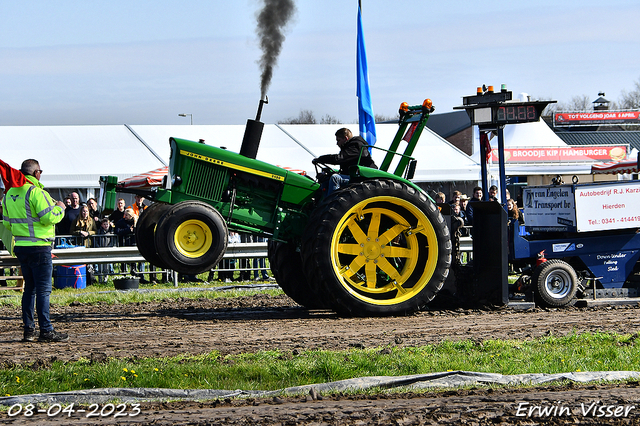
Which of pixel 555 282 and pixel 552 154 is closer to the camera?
pixel 555 282

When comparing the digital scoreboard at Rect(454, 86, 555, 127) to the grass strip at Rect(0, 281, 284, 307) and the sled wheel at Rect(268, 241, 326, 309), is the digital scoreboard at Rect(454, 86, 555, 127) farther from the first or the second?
A: the grass strip at Rect(0, 281, 284, 307)

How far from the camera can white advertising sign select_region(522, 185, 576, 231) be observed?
1057 cm

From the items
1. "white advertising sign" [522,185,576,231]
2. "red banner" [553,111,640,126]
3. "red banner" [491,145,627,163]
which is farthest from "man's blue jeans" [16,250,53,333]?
"red banner" [553,111,640,126]

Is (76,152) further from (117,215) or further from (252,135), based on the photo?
(252,135)

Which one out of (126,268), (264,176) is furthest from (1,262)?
(264,176)

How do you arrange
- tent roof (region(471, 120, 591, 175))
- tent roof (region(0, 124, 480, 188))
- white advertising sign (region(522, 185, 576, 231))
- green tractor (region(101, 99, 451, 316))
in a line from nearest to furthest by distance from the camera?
green tractor (region(101, 99, 451, 316)), white advertising sign (region(522, 185, 576, 231)), tent roof (region(0, 124, 480, 188)), tent roof (region(471, 120, 591, 175))

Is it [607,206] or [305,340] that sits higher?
[607,206]

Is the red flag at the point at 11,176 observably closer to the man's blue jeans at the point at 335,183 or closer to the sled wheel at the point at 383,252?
the sled wheel at the point at 383,252

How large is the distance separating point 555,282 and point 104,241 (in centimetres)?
898

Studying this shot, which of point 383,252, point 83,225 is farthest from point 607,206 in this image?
point 83,225

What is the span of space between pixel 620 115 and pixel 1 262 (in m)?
44.7

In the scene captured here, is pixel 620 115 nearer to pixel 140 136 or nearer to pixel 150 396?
pixel 140 136

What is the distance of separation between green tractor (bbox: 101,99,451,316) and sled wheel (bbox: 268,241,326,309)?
0.45 metres

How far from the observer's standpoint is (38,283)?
7.91 meters
